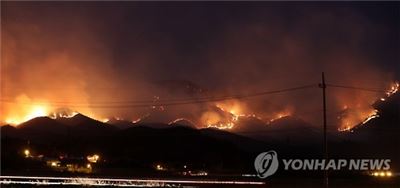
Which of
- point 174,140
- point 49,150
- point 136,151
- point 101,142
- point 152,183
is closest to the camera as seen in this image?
point 152,183

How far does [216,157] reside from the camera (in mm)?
167125

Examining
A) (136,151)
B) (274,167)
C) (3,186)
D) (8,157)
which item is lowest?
(3,186)

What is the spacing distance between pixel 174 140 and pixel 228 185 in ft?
439

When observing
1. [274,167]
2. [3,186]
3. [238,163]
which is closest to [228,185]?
[274,167]

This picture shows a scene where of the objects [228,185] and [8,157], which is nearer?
[228,185]

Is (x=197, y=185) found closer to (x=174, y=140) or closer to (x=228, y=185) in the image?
(x=228, y=185)

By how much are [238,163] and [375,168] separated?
71.3 metres

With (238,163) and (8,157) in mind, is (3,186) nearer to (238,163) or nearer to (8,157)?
(8,157)

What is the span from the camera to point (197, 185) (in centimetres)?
6031

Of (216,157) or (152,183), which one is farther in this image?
(216,157)

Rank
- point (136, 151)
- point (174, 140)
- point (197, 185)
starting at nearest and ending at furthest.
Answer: point (197, 185) → point (136, 151) → point (174, 140)

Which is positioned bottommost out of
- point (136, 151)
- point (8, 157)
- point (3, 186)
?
point (3, 186)

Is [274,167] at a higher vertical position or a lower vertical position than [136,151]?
lower

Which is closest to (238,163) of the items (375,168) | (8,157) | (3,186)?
(8,157)
